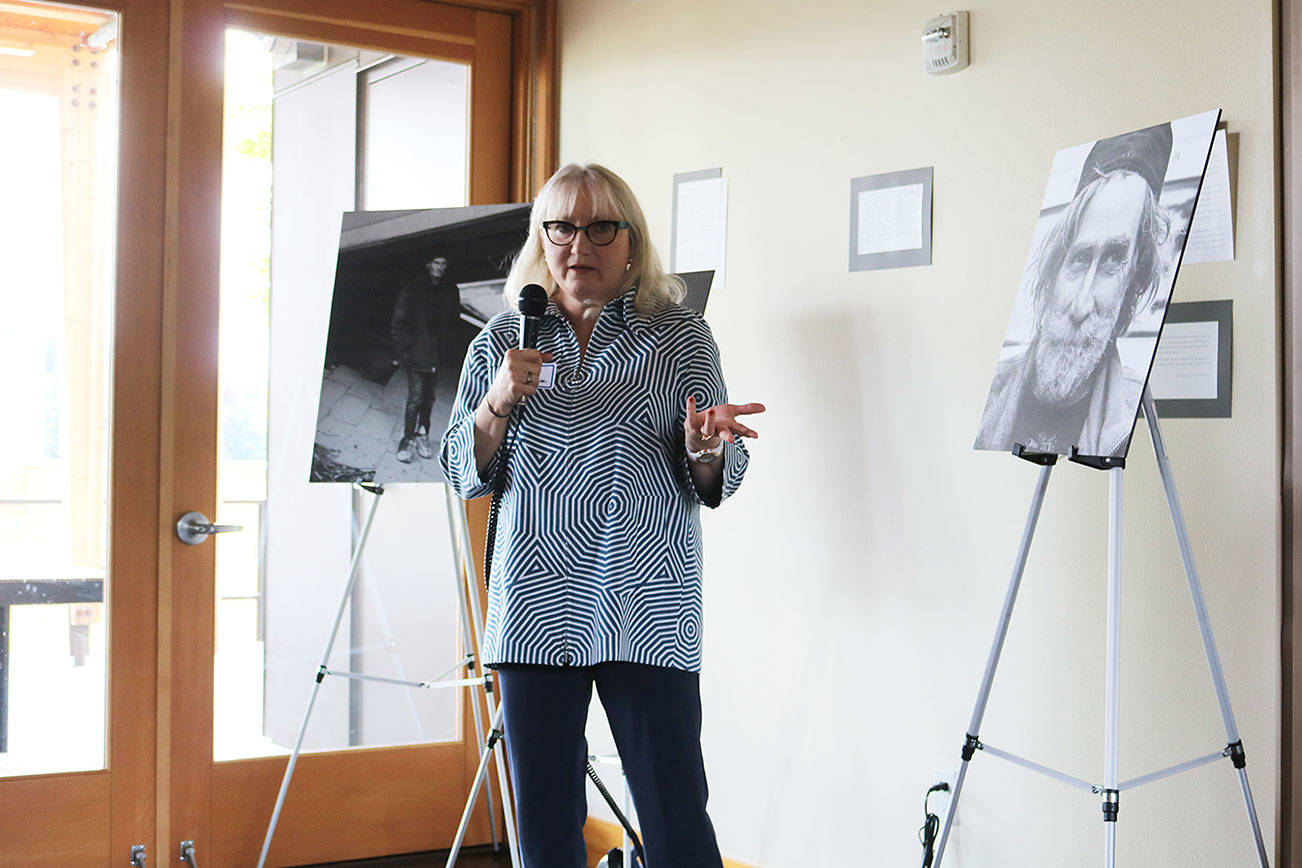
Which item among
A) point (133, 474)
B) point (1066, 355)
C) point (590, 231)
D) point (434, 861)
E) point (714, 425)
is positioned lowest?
point (434, 861)

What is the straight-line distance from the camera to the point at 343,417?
3.00 m

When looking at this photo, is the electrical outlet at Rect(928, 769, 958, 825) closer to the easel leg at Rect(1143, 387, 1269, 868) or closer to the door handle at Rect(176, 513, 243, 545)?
the easel leg at Rect(1143, 387, 1269, 868)

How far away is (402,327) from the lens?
3037 millimetres

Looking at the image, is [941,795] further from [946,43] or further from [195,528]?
[195,528]

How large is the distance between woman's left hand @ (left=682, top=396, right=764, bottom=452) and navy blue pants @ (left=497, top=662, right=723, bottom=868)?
1.18ft

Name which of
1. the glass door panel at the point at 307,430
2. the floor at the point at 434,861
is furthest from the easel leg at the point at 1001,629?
the glass door panel at the point at 307,430

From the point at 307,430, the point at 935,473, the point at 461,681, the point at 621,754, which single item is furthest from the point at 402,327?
the point at 621,754

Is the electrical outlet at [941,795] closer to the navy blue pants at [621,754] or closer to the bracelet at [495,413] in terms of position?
the navy blue pants at [621,754]

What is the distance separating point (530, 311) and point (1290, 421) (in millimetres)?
1257

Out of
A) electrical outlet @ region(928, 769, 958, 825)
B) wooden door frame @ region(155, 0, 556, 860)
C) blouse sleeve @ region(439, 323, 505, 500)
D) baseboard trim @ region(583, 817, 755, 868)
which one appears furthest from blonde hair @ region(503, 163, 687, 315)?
baseboard trim @ region(583, 817, 755, 868)

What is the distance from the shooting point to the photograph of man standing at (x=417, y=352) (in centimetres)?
303

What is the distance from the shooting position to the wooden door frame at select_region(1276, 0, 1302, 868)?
203 centimetres

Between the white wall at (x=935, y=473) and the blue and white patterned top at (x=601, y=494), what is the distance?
0.71 meters

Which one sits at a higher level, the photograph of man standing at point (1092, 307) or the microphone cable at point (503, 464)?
the photograph of man standing at point (1092, 307)
